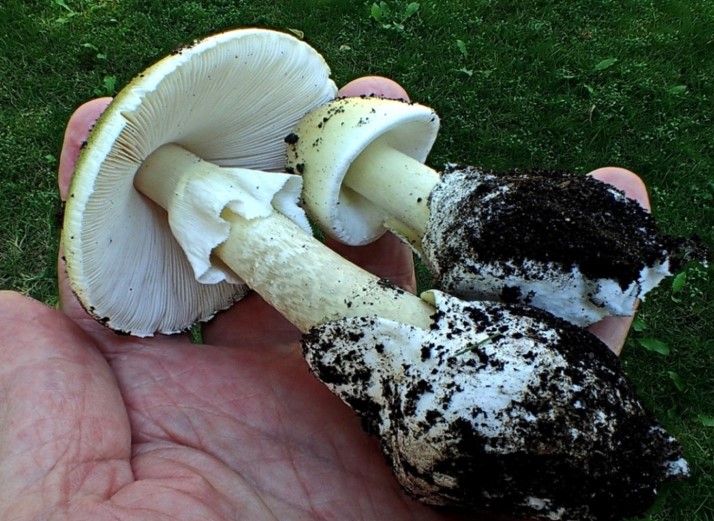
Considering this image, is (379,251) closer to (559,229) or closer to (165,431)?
(559,229)

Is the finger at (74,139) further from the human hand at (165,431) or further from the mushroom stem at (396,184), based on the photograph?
the mushroom stem at (396,184)

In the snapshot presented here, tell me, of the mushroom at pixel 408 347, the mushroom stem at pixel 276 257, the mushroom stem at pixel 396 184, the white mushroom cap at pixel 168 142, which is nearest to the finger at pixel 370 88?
the white mushroom cap at pixel 168 142

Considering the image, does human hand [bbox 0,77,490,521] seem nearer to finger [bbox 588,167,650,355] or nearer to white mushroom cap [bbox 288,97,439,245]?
white mushroom cap [bbox 288,97,439,245]

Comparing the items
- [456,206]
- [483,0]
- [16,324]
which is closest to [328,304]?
[456,206]

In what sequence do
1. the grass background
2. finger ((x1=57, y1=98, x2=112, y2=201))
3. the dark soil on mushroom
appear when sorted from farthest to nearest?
the grass background, finger ((x1=57, y1=98, x2=112, y2=201)), the dark soil on mushroom

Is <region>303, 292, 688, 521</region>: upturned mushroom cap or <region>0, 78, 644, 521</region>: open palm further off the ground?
<region>303, 292, 688, 521</region>: upturned mushroom cap

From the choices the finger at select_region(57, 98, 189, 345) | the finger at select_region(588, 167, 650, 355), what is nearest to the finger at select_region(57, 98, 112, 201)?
the finger at select_region(57, 98, 189, 345)
